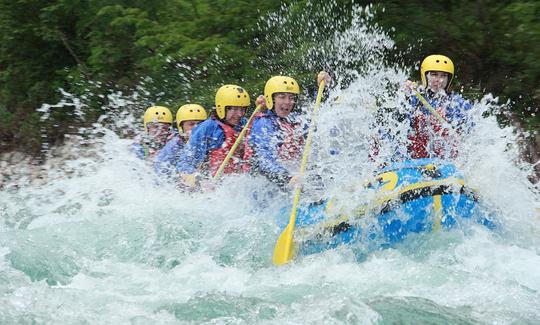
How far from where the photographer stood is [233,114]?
7.75 meters

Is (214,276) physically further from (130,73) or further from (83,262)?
(130,73)

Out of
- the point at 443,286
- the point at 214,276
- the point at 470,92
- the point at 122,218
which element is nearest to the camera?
the point at 443,286

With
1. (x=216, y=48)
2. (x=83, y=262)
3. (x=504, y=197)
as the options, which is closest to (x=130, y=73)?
(x=216, y=48)

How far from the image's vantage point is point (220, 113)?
780 centimetres

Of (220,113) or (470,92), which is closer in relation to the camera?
(220,113)

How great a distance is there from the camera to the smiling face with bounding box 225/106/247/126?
773cm

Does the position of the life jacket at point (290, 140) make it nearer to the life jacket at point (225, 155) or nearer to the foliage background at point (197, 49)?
the life jacket at point (225, 155)

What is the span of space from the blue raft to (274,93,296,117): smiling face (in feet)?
4.87

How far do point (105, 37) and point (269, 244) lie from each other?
7552 mm

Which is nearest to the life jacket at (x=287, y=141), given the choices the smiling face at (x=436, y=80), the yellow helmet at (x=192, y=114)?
the smiling face at (x=436, y=80)

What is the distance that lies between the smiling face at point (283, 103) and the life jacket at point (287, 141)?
0.08 m

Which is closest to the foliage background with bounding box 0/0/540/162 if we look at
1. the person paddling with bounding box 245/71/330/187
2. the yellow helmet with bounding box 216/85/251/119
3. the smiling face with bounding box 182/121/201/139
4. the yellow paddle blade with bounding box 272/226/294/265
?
the smiling face with bounding box 182/121/201/139

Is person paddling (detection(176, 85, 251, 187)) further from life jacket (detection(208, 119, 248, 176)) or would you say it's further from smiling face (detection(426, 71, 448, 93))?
smiling face (detection(426, 71, 448, 93))

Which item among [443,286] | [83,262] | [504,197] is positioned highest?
[504,197]
